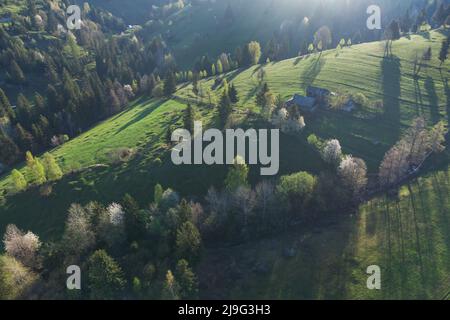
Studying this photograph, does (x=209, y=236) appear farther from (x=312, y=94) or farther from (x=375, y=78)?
(x=375, y=78)

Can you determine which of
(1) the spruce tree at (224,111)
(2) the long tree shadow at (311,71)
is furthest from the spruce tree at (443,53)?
(1) the spruce tree at (224,111)

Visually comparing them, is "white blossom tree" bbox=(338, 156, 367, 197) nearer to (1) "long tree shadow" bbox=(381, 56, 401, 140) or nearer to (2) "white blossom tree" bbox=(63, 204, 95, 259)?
(1) "long tree shadow" bbox=(381, 56, 401, 140)

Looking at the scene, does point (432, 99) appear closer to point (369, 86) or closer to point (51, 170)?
point (369, 86)

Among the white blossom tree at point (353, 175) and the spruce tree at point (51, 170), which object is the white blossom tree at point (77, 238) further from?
the white blossom tree at point (353, 175)

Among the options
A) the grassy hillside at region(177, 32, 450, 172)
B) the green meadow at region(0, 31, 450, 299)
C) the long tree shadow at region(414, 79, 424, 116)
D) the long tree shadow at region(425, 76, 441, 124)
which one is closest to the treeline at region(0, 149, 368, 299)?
the green meadow at region(0, 31, 450, 299)

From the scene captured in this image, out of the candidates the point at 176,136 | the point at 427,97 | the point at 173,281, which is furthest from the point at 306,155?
the point at 427,97
